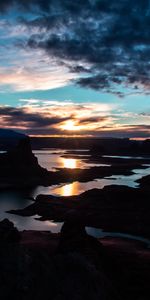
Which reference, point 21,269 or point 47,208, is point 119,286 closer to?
point 21,269

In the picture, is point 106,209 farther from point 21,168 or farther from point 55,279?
point 21,168

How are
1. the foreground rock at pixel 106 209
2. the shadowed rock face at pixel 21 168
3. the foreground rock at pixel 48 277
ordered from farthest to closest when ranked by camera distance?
the shadowed rock face at pixel 21 168, the foreground rock at pixel 106 209, the foreground rock at pixel 48 277

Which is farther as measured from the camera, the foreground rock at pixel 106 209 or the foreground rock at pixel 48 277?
the foreground rock at pixel 106 209

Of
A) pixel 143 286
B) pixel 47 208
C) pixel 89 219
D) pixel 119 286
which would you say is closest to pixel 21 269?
pixel 119 286

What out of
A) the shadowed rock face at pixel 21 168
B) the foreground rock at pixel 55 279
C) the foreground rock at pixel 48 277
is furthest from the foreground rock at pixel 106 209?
the shadowed rock face at pixel 21 168

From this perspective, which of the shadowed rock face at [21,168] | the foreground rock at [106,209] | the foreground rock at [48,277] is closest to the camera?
the foreground rock at [48,277]

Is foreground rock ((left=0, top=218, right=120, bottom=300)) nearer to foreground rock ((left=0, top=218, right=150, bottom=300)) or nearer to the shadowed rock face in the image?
foreground rock ((left=0, top=218, right=150, bottom=300))

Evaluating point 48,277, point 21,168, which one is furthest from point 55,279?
point 21,168

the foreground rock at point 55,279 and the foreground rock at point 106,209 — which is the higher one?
the foreground rock at point 55,279

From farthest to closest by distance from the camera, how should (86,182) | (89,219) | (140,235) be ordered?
(86,182) < (89,219) < (140,235)

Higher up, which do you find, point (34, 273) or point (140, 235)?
point (34, 273)

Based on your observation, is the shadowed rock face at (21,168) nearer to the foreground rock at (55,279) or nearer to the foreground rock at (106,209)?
the foreground rock at (106,209)
